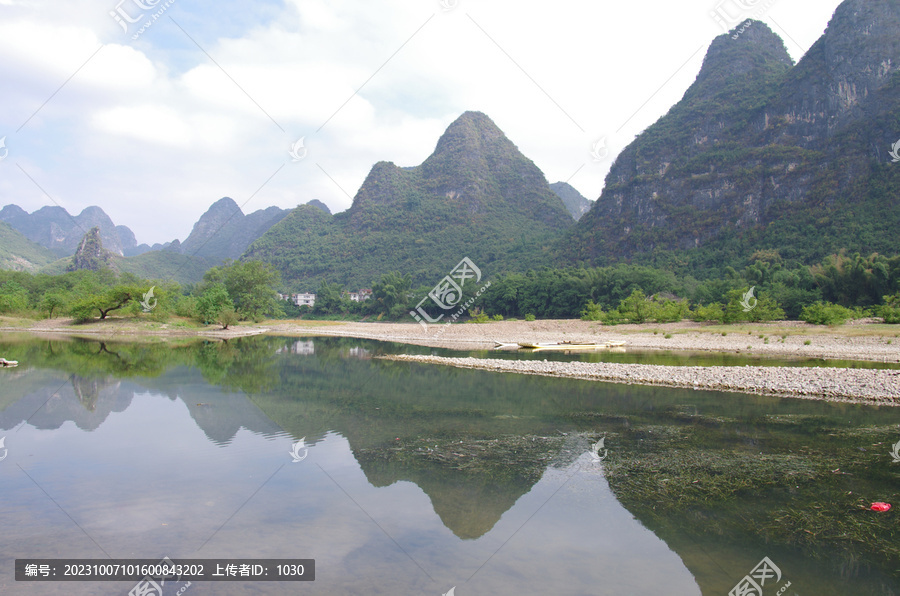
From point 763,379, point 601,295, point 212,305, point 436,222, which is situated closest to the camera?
point 763,379

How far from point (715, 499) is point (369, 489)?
4.80 m

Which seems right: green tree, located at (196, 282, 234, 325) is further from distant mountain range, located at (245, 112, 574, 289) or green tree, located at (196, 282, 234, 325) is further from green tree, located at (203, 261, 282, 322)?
distant mountain range, located at (245, 112, 574, 289)

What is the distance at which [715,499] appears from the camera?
664 cm

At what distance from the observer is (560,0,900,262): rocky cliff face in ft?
213

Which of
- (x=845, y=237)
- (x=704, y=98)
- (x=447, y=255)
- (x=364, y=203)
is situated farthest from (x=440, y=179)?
(x=845, y=237)

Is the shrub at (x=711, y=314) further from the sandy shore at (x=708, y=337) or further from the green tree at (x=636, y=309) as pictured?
the green tree at (x=636, y=309)

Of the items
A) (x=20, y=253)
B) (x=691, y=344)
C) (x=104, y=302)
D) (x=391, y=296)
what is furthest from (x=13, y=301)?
(x=20, y=253)

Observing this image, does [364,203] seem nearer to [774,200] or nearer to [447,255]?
[447,255]
